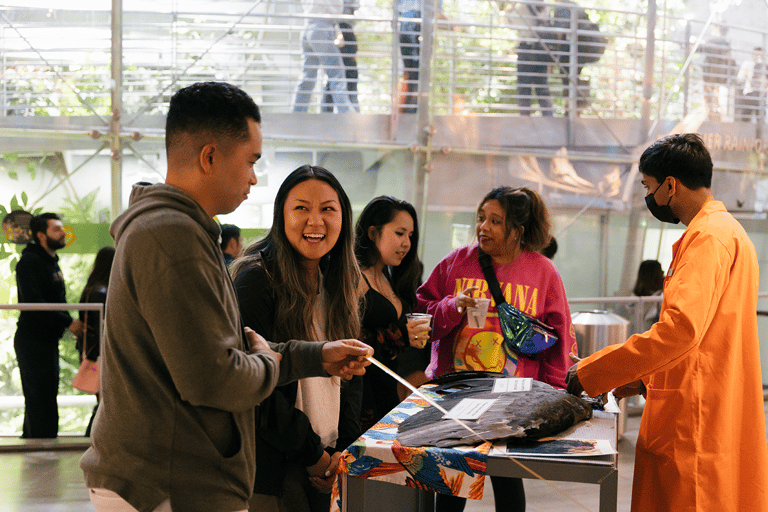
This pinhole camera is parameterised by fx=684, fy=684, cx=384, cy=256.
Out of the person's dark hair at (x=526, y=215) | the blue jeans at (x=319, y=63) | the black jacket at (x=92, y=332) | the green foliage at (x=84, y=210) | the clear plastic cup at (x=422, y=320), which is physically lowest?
the black jacket at (x=92, y=332)

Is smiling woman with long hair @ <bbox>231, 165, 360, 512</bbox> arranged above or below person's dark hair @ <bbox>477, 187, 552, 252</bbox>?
below

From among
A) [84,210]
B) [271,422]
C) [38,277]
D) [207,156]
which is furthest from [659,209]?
[84,210]

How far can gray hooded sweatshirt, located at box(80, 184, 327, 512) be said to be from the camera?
3.93 ft

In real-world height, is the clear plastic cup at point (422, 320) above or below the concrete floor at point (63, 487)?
above

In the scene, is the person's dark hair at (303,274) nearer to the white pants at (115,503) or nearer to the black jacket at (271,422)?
the black jacket at (271,422)

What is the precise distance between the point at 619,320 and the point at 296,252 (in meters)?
3.79

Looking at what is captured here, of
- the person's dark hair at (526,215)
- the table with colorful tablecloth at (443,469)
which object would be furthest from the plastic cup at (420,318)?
the table with colorful tablecloth at (443,469)

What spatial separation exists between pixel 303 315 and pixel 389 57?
6018mm

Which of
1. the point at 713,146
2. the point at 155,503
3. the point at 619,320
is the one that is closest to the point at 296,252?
the point at 155,503

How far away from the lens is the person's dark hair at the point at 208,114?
133cm

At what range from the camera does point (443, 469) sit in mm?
1641

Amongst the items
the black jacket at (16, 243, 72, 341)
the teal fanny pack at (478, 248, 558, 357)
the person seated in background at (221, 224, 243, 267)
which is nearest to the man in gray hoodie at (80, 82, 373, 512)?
the teal fanny pack at (478, 248, 558, 357)

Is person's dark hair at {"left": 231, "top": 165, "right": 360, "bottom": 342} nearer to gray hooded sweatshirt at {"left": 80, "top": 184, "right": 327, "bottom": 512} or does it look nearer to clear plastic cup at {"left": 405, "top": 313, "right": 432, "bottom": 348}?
clear plastic cup at {"left": 405, "top": 313, "right": 432, "bottom": 348}

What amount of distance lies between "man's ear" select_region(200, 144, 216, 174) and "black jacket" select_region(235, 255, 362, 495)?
68cm
